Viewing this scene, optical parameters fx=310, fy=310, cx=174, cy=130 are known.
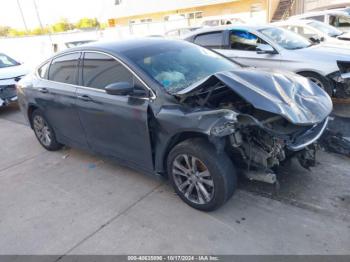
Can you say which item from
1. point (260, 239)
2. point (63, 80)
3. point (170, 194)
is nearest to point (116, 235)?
point (170, 194)

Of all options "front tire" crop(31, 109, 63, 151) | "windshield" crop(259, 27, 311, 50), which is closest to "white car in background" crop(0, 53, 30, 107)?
"front tire" crop(31, 109, 63, 151)

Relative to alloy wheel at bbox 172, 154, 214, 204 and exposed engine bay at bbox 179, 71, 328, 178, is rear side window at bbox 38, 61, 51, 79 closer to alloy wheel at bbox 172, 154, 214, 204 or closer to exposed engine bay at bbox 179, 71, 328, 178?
exposed engine bay at bbox 179, 71, 328, 178

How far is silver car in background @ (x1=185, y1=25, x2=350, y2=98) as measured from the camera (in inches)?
217

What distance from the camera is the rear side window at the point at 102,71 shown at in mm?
3476

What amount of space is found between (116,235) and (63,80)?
235 cm

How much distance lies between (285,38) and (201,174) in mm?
4581

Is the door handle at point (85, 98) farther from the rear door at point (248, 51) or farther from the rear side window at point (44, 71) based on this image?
the rear door at point (248, 51)

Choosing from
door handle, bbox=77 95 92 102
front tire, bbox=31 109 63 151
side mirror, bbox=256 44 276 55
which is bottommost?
front tire, bbox=31 109 63 151

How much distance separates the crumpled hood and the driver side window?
3.25 meters

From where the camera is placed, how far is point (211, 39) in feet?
23.0

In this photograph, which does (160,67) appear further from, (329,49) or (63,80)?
(329,49)

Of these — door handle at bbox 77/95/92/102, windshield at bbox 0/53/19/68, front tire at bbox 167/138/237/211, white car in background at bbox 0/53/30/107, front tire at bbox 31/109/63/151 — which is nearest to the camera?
front tire at bbox 167/138/237/211

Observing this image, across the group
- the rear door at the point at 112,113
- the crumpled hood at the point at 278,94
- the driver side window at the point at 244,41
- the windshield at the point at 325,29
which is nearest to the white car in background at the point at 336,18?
the windshield at the point at 325,29

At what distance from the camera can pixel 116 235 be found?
2.98 m
